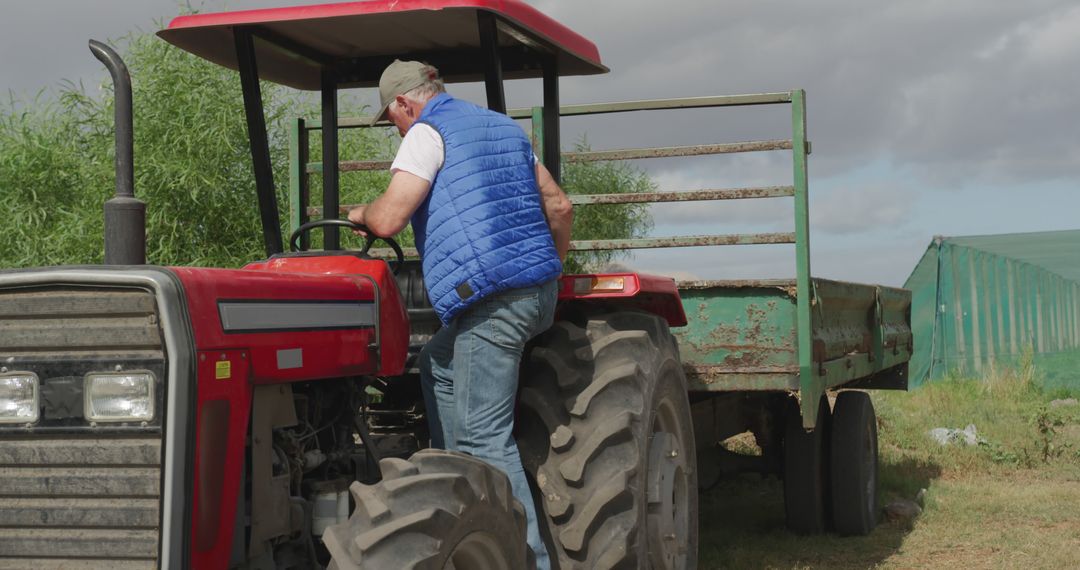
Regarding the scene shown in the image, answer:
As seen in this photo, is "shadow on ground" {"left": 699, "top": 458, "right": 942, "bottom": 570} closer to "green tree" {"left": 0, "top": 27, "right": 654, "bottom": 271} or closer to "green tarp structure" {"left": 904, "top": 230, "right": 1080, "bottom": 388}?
"green tree" {"left": 0, "top": 27, "right": 654, "bottom": 271}

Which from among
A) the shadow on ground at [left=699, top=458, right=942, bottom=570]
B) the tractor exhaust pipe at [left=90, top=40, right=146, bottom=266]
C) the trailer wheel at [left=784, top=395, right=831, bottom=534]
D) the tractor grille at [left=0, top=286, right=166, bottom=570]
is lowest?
Answer: the shadow on ground at [left=699, top=458, right=942, bottom=570]

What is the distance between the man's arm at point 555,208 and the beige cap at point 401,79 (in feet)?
1.50

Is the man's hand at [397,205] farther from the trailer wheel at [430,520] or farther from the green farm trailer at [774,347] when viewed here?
the green farm trailer at [774,347]

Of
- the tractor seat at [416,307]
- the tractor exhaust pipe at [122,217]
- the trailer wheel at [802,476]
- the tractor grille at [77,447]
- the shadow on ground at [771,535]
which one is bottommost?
the shadow on ground at [771,535]

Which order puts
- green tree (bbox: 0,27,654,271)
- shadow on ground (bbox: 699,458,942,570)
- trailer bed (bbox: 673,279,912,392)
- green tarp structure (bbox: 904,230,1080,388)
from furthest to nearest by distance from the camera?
1. green tarp structure (bbox: 904,230,1080,388)
2. green tree (bbox: 0,27,654,271)
3. shadow on ground (bbox: 699,458,942,570)
4. trailer bed (bbox: 673,279,912,392)

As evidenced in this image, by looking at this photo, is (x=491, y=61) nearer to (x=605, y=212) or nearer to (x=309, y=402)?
(x=309, y=402)

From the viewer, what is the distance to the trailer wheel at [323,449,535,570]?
313 centimetres

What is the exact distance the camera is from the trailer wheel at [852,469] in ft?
23.2

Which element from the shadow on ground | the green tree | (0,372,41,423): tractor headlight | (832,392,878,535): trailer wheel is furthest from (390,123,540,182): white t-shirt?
the green tree

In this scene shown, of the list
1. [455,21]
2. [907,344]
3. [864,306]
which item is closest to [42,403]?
[455,21]

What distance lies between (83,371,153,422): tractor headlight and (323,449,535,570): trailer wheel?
1.82 ft

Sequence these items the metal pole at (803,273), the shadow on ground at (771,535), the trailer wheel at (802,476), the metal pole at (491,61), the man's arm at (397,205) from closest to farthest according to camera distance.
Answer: the man's arm at (397,205) < the metal pole at (491,61) < the metal pole at (803,273) < the shadow on ground at (771,535) < the trailer wheel at (802,476)

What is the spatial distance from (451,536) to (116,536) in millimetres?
822

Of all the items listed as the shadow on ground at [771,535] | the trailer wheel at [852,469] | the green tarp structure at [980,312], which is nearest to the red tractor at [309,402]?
the shadow on ground at [771,535]
